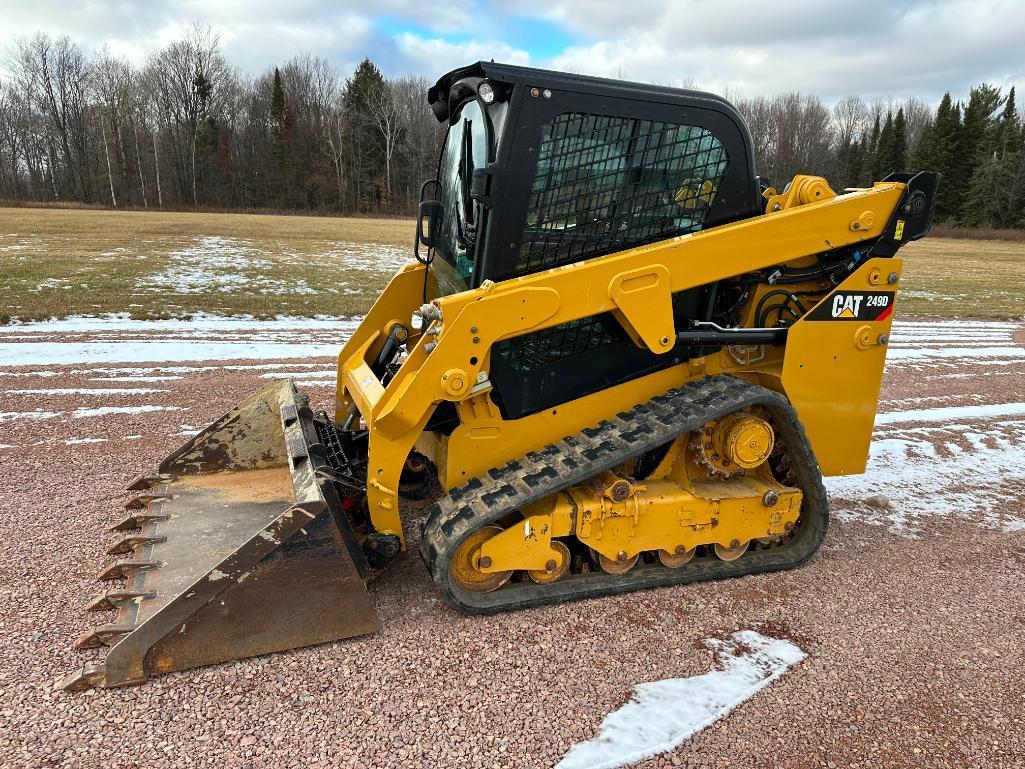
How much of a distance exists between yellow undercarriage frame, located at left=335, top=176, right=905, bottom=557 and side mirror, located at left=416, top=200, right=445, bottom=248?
30.4 inches

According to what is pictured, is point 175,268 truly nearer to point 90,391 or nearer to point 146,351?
point 146,351

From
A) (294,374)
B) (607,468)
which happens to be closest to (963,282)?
(294,374)

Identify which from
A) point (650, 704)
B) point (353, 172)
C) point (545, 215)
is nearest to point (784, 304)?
point (545, 215)

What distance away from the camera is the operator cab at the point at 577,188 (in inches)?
139

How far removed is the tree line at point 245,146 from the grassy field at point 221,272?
27.5 metres

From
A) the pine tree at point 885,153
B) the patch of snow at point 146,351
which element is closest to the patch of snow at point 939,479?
the patch of snow at point 146,351

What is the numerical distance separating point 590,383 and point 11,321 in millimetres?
10303

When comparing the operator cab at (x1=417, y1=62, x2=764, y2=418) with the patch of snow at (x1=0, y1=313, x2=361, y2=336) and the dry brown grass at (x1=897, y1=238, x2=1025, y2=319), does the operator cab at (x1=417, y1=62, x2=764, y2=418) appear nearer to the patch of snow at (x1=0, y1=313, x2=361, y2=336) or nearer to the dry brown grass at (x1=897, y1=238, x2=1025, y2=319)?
the patch of snow at (x1=0, y1=313, x2=361, y2=336)

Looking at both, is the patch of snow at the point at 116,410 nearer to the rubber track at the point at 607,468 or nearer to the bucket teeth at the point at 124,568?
the bucket teeth at the point at 124,568

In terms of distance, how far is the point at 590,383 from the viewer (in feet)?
13.2

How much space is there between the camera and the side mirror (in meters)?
4.36

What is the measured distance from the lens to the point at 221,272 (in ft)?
59.7

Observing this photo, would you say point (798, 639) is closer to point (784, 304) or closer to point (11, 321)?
point (784, 304)

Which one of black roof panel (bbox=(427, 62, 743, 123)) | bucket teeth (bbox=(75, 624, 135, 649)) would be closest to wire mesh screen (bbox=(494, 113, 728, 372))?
black roof panel (bbox=(427, 62, 743, 123))
